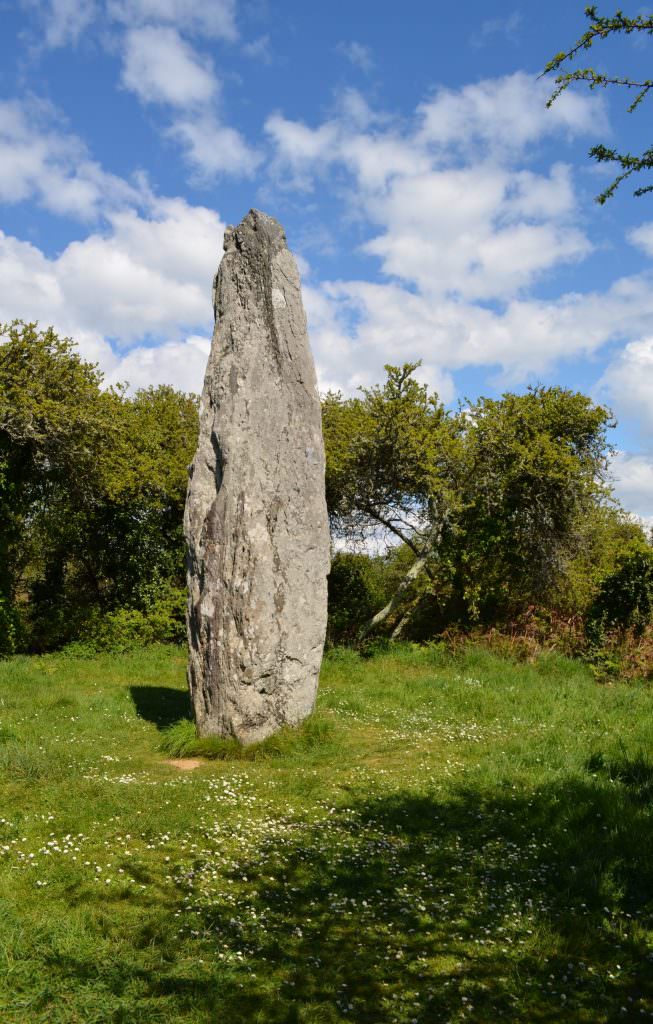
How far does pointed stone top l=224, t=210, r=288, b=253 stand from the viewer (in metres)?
12.1

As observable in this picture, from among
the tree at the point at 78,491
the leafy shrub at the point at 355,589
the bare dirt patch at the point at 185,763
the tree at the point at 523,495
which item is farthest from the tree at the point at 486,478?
the bare dirt patch at the point at 185,763

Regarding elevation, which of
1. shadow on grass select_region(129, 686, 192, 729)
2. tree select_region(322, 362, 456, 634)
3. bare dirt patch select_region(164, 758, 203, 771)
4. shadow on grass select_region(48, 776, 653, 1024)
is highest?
tree select_region(322, 362, 456, 634)

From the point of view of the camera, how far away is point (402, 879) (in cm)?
670

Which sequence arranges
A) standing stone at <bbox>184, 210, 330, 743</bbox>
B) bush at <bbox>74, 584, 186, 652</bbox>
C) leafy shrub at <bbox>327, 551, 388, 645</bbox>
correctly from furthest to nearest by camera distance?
leafy shrub at <bbox>327, 551, 388, 645</bbox> → bush at <bbox>74, 584, 186, 652</bbox> → standing stone at <bbox>184, 210, 330, 743</bbox>

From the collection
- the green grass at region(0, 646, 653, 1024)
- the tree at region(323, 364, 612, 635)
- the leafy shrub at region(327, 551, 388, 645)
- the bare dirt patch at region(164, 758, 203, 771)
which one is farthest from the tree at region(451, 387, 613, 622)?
the bare dirt patch at region(164, 758, 203, 771)

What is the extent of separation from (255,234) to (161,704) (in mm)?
8794

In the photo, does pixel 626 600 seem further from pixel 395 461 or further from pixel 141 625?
pixel 141 625

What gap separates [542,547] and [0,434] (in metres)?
15.1

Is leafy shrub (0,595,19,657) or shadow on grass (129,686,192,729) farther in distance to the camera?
leafy shrub (0,595,19,657)

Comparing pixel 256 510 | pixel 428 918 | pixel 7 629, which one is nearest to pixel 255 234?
pixel 256 510

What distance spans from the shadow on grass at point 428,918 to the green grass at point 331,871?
0.02m

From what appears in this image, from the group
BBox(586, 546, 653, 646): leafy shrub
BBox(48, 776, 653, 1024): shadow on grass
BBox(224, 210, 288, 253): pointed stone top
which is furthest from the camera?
BBox(586, 546, 653, 646): leafy shrub

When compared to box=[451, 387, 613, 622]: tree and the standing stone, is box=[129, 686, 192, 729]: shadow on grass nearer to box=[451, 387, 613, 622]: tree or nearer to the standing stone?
the standing stone

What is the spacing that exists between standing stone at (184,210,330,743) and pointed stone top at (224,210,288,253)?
22 mm
